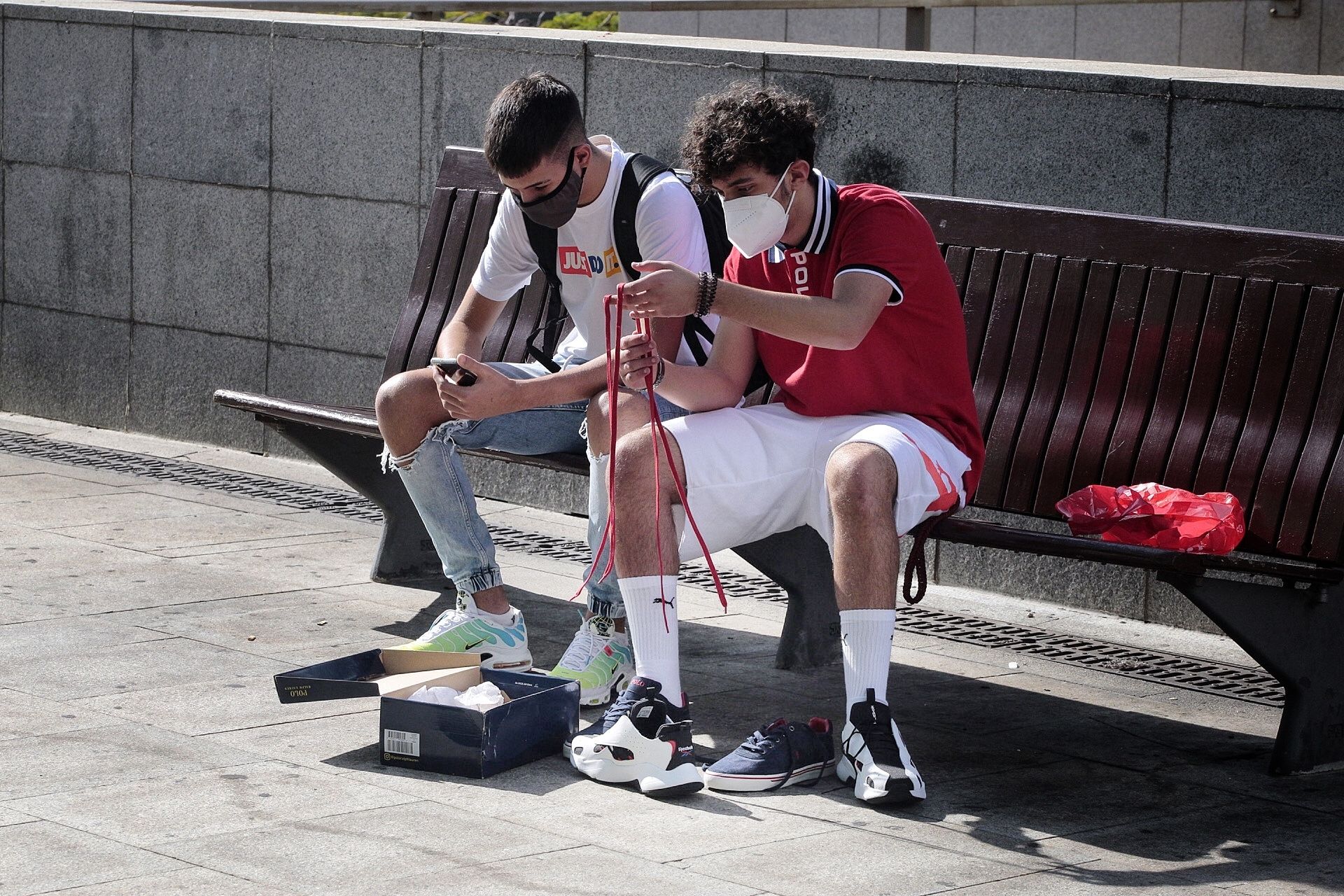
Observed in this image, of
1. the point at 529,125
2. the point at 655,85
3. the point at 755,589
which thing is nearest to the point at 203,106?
the point at 655,85

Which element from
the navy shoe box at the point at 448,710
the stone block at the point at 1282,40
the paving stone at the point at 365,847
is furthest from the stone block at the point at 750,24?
A: the paving stone at the point at 365,847

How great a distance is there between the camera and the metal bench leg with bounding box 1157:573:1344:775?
13.8 ft

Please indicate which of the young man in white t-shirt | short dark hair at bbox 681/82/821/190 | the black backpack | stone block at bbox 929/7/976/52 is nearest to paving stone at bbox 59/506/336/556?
the young man in white t-shirt

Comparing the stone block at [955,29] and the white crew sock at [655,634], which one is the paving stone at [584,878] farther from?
the stone block at [955,29]

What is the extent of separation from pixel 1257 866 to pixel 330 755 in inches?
71.3

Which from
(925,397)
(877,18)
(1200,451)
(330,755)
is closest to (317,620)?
(330,755)

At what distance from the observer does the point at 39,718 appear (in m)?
4.36

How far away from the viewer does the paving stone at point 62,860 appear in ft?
Result: 11.1

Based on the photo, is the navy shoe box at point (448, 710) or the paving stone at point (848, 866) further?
the navy shoe box at point (448, 710)

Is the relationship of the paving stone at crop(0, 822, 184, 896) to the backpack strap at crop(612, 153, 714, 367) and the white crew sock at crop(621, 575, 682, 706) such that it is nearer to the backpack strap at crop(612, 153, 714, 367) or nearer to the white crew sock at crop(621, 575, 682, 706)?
the white crew sock at crop(621, 575, 682, 706)

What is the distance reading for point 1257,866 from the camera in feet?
11.9

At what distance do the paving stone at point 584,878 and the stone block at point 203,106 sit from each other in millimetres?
4455

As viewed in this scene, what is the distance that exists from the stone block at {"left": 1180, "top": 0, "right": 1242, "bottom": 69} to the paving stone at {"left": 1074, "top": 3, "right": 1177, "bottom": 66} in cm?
7

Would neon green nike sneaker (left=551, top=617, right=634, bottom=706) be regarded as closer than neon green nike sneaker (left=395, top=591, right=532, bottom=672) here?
Yes
